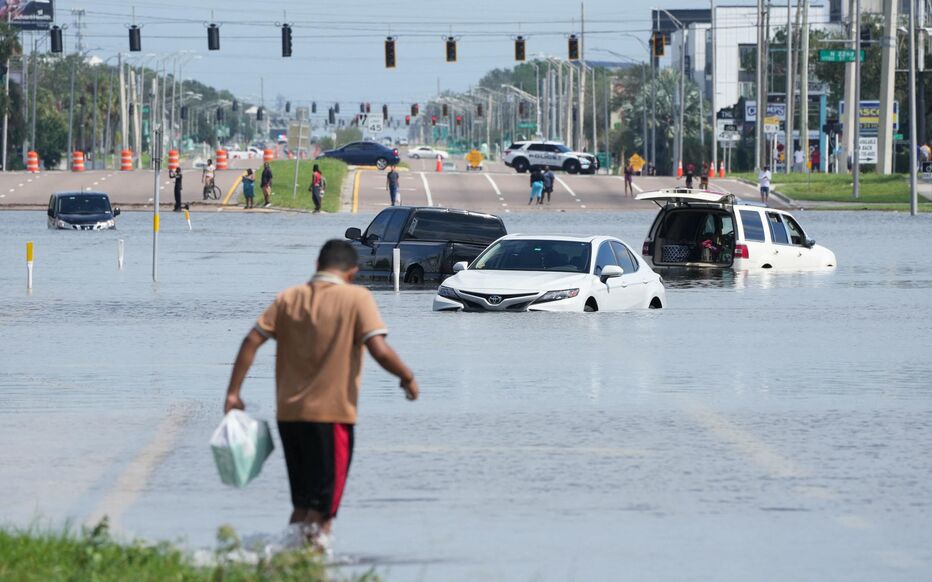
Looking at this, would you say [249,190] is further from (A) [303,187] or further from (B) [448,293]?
(B) [448,293]

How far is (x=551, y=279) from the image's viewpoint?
957 inches

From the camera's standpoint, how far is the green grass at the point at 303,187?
7612cm

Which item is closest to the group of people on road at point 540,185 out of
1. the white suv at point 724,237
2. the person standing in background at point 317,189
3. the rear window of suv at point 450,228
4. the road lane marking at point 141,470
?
the person standing in background at point 317,189

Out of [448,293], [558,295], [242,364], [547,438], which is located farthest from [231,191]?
[242,364]

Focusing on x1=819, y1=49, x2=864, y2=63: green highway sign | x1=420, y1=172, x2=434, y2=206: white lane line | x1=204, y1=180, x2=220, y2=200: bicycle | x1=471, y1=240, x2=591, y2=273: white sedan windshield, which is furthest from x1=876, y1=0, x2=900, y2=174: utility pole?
x1=471, y1=240, x2=591, y2=273: white sedan windshield

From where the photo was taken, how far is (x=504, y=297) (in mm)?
24219

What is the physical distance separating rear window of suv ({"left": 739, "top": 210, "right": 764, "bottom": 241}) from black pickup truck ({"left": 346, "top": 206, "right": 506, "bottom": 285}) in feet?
13.8

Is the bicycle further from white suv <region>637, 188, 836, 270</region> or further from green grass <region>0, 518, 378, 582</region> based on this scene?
green grass <region>0, 518, 378, 582</region>

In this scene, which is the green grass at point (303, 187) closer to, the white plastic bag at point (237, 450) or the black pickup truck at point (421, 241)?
the black pickup truck at point (421, 241)

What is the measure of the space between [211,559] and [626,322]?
15710 millimetres

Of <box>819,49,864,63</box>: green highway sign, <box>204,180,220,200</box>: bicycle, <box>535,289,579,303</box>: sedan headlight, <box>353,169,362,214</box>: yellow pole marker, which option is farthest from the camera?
<box>204,180,220,200</box>: bicycle

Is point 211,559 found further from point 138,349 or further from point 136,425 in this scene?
point 138,349

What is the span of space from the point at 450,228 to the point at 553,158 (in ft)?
236

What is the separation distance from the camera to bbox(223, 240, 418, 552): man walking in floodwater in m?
8.30
